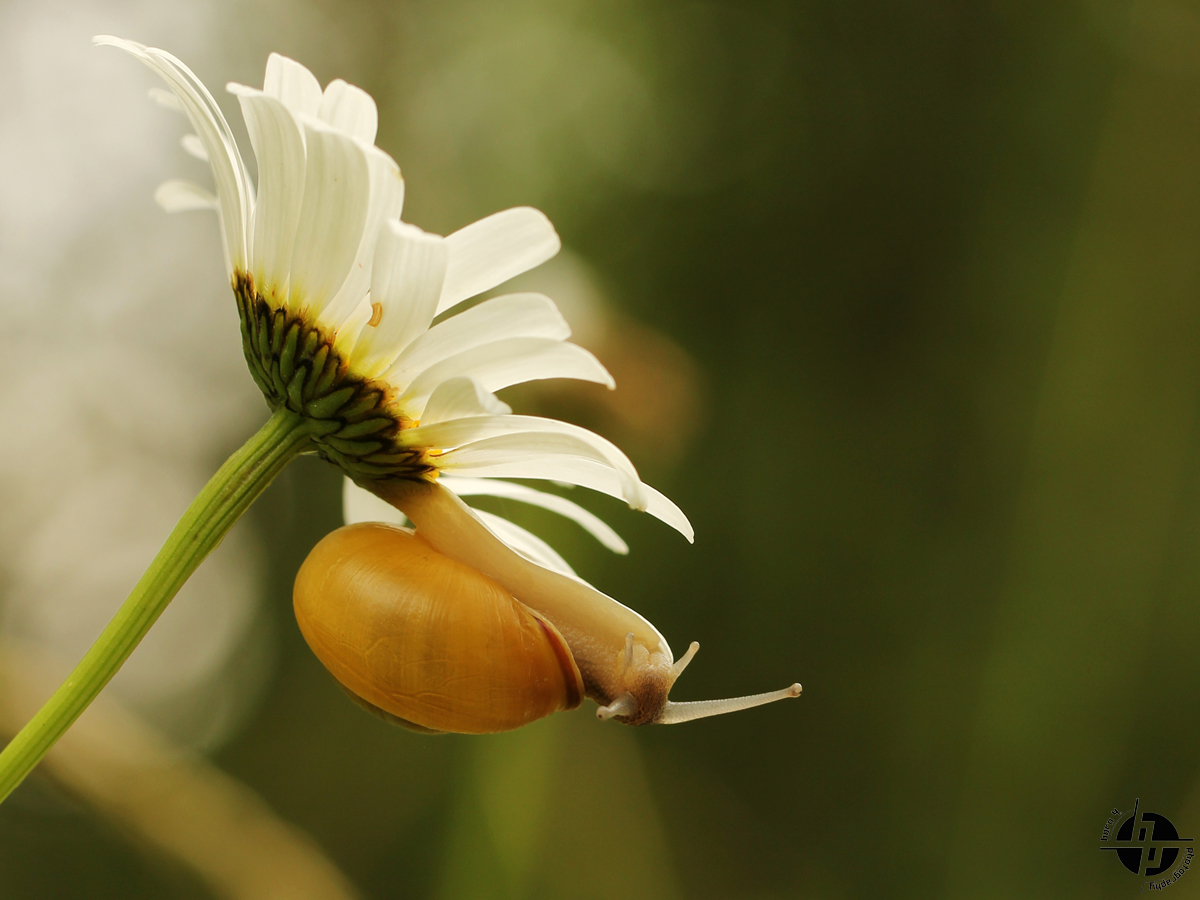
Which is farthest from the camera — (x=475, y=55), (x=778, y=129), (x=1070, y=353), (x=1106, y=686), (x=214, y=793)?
(x=475, y=55)

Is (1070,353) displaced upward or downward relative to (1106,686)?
upward

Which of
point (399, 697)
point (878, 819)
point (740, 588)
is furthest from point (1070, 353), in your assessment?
point (399, 697)

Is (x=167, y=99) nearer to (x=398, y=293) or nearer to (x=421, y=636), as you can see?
(x=398, y=293)

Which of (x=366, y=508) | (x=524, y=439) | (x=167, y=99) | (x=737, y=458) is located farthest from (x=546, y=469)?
(x=737, y=458)

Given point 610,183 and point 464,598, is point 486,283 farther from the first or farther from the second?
point 610,183

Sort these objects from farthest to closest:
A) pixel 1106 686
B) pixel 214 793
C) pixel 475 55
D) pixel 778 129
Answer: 1. pixel 475 55
2. pixel 778 129
3. pixel 1106 686
4. pixel 214 793

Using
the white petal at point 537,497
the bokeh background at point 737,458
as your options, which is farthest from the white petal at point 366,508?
the bokeh background at point 737,458
